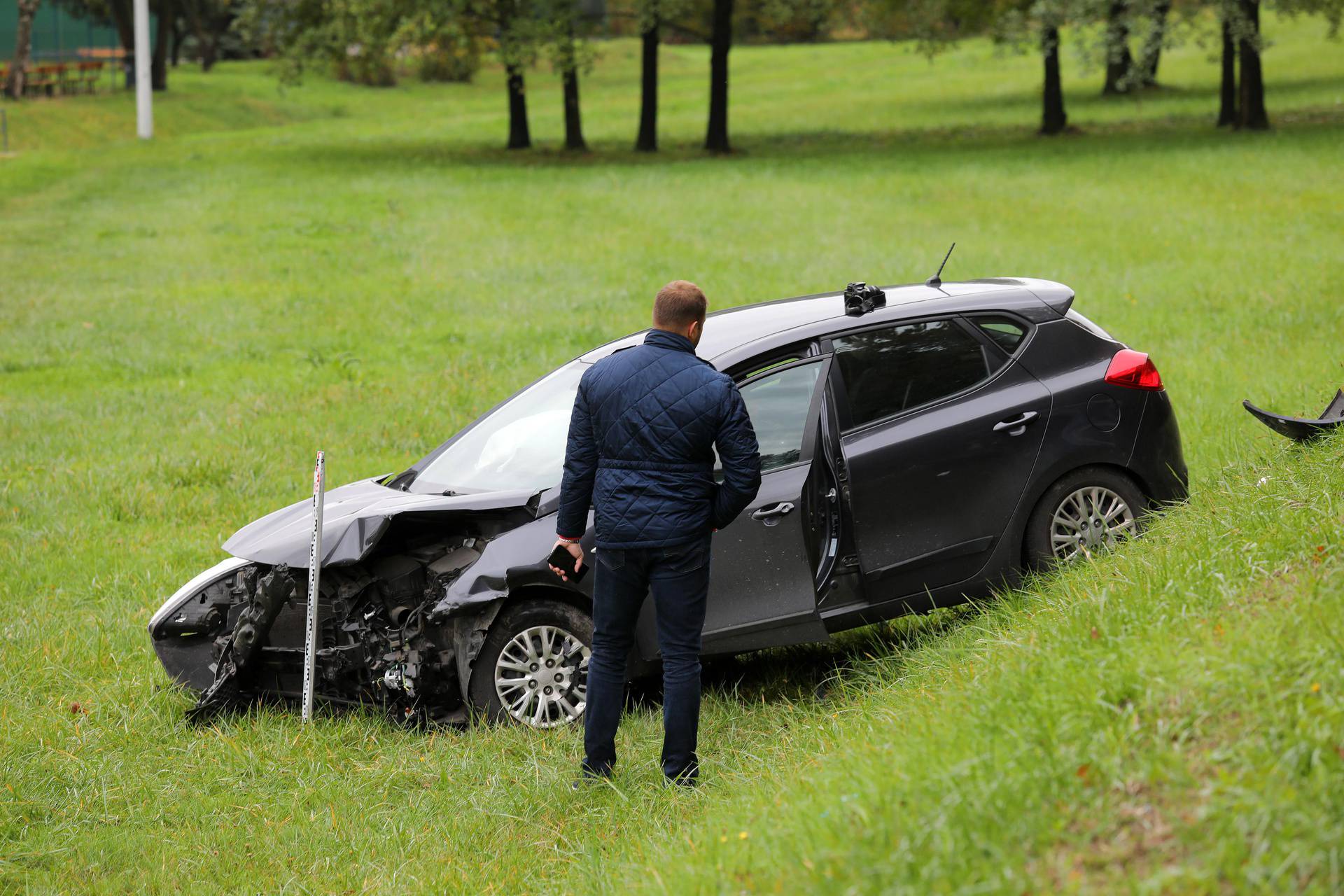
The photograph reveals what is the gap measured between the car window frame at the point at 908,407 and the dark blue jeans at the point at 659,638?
142cm

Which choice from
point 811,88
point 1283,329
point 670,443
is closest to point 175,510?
point 670,443

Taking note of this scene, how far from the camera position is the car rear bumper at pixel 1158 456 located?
6465 millimetres

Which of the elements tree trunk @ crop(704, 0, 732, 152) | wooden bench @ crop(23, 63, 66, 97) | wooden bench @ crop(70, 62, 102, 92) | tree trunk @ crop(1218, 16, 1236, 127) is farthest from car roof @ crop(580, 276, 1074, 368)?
wooden bench @ crop(70, 62, 102, 92)

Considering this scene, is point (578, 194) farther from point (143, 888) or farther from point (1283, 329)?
point (143, 888)

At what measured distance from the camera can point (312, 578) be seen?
5.80 meters

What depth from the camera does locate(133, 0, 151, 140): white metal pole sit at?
39750 millimetres

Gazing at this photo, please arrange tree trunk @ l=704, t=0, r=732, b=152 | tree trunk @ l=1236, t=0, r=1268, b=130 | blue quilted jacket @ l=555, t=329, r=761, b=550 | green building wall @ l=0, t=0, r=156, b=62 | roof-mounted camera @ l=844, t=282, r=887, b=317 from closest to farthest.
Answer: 1. blue quilted jacket @ l=555, t=329, r=761, b=550
2. roof-mounted camera @ l=844, t=282, r=887, b=317
3. tree trunk @ l=1236, t=0, r=1268, b=130
4. tree trunk @ l=704, t=0, r=732, b=152
5. green building wall @ l=0, t=0, r=156, b=62

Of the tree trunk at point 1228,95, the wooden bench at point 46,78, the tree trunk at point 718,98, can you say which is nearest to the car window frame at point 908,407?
the tree trunk at point 718,98

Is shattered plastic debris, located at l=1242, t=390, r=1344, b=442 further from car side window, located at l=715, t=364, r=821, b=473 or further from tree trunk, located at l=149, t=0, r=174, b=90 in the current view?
tree trunk, located at l=149, t=0, r=174, b=90

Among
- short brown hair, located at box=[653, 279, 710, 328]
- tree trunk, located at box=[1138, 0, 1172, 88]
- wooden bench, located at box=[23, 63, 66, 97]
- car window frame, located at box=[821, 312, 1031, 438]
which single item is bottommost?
car window frame, located at box=[821, 312, 1031, 438]

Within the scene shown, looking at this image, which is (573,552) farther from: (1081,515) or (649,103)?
(649,103)

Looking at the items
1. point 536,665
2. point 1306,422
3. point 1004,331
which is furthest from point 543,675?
point 1306,422

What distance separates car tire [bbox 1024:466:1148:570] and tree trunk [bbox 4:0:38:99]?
174 ft

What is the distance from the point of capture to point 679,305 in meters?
4.97
